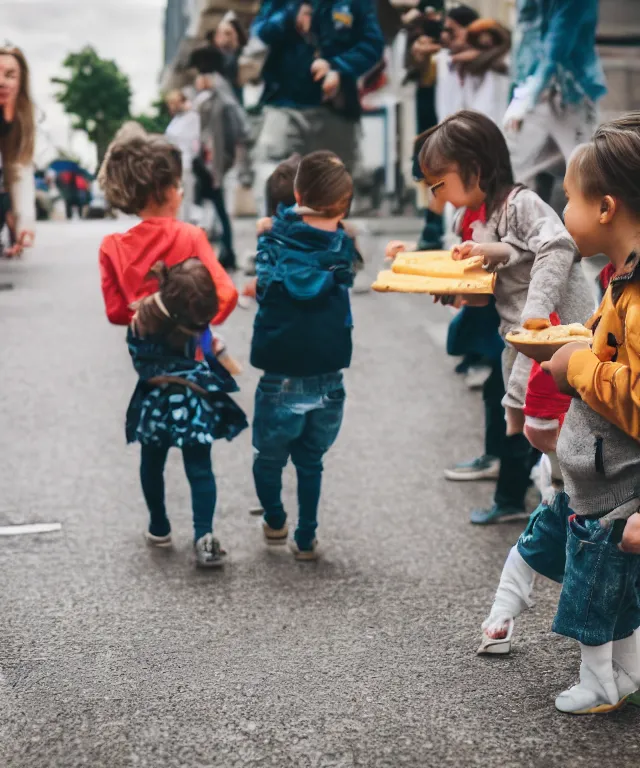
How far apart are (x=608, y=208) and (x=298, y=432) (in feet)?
5.86

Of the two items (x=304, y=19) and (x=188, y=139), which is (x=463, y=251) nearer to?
(x=304, y=19)

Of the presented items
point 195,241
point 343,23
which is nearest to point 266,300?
Result: point 195,241

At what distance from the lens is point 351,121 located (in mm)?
8883

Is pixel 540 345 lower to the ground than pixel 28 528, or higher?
higher

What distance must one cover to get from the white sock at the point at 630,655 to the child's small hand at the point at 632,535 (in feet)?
1.43

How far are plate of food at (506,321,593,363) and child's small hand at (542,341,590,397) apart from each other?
0.03m

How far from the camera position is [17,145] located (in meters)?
Answer: 8.30

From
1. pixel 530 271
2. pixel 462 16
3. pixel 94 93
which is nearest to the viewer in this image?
pixel 530 271

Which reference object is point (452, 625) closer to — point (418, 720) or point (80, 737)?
point (418, 720)

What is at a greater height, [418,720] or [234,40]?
[234,40]

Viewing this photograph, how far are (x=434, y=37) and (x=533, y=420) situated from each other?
6698 mm

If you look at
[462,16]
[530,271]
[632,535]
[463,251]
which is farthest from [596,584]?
[462,16]

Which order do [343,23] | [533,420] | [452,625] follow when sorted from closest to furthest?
[533,420] → [452,625] → [343,23]

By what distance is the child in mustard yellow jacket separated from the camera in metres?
2.77
